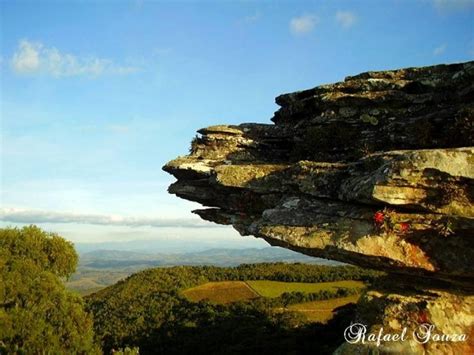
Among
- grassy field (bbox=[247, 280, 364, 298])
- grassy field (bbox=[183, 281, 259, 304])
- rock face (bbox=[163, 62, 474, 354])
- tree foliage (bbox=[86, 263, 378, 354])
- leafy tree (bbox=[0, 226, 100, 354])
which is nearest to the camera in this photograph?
rock face (bbox=[163, 62, 474, 354])

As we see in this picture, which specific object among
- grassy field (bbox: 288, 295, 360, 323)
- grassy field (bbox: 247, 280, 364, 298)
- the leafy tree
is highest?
the leafy tree

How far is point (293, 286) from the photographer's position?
12850cm

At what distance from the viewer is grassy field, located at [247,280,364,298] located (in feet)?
397

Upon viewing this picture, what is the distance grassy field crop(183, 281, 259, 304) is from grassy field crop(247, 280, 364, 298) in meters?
3.18

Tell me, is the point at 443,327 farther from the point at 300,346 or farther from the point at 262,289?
the point at 262,289

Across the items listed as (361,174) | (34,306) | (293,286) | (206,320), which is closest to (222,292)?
(293,286)

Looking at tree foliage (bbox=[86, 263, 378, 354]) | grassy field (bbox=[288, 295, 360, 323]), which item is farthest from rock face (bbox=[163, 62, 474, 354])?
grassy field (bbox=[288, 295, 360, 323])

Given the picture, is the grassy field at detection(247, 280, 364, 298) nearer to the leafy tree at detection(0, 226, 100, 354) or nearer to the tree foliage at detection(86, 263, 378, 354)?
the tree foliage at detection(86, 263, 378, 354)

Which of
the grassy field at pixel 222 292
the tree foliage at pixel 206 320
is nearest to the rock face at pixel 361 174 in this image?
the tree foliage at pixel 206 320

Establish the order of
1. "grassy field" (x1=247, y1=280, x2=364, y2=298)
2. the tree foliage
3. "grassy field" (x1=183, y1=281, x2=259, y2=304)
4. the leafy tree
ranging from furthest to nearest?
"grassy field" (x1=247, y1=280, x2=364, y2=298), "grassy field" (x1=183, y1=281, x2=259, y2=304), the tree foliage, the leafy tree

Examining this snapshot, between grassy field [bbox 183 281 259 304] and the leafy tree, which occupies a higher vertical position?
the leafy tree

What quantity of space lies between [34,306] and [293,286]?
10499 cm

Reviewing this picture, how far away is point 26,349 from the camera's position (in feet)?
93.0

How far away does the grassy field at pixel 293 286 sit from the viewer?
397 feet
